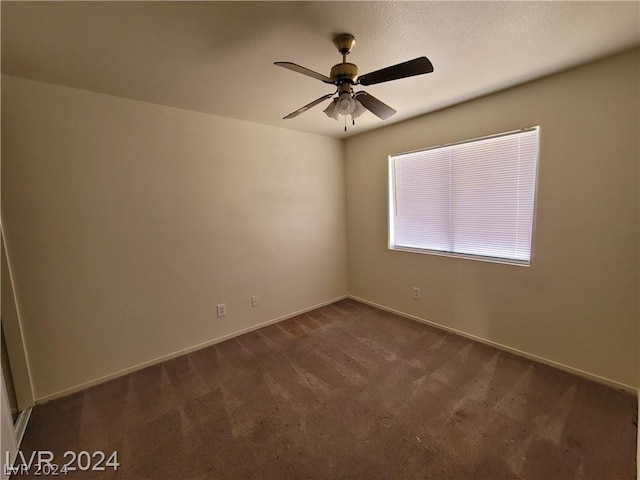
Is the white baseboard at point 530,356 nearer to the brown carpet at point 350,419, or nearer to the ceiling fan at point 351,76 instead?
the brown carpet at point 350,419

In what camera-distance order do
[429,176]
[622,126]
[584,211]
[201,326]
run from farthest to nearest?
[429,176], [201,326], [584,211], [622,126]

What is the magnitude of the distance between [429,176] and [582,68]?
52.0 inches

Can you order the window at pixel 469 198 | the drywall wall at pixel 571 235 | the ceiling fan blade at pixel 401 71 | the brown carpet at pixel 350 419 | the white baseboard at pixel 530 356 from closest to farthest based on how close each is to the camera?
the ceiling fan blade at pixel 401 71 → the brown carpet at pixel 350 419 → the drywall wall at pixel 571 235 → the white baseboard at pixel 530 356 → the window at pixel 469 198

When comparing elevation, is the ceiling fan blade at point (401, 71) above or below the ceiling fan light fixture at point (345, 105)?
above

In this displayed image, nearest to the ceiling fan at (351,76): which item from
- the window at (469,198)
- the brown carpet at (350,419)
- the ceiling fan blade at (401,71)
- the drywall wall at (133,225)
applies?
the ceiling fan blade at (401,71)

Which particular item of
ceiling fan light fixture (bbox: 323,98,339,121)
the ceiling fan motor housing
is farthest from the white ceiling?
ceiling fan light fixture (bbox: 323,98,339,121)

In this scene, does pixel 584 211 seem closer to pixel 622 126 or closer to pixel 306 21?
pixel 622 126

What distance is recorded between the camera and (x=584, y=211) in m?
1.94

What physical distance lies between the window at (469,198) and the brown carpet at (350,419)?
3.26 ft

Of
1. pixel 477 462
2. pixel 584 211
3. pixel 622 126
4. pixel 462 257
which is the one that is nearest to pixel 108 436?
pixel 477 462

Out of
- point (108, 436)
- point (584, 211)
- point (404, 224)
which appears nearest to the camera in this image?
point (108, 436)

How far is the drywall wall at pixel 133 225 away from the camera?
1.85 m

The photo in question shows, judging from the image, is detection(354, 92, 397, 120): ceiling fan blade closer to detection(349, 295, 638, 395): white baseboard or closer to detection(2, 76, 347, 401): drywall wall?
detection(2, 76, 347, 401): drywall wall

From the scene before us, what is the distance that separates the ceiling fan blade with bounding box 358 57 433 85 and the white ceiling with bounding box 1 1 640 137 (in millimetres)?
256
